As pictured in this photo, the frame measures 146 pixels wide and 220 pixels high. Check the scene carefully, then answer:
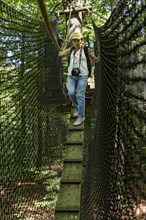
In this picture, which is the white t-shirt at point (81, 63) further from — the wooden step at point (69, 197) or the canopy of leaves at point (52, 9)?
the canopy of leaves at point (52, 9)

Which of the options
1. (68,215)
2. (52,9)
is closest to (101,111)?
(68,215)

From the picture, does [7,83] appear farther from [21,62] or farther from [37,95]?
[37,95]

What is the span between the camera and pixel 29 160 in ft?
8.66

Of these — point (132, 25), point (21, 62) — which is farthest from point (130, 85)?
point (21, 62)

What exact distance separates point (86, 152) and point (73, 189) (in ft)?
3.90

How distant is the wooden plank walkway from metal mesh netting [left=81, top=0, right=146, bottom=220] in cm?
19

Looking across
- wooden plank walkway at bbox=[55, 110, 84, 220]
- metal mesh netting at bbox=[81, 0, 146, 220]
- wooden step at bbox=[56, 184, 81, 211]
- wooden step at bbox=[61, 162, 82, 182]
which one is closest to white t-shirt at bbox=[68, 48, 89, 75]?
metal mesh netting at bbox=[81, 0, 146, 220]

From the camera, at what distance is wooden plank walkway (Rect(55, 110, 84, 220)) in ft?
8.06

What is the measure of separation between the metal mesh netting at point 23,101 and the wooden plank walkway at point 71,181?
26cm

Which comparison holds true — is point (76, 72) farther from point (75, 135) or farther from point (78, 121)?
point (75, 135)

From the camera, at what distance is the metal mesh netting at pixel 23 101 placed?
6.77 feet

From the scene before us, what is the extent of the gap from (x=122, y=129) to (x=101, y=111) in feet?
3.40

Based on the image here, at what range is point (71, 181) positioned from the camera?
105 inches

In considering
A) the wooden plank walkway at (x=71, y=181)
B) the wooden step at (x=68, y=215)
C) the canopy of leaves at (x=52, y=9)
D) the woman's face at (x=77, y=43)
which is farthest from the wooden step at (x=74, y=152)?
the canopy of leaves at (x=52, y=9)
